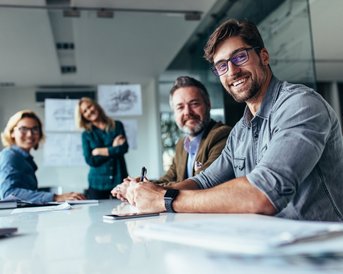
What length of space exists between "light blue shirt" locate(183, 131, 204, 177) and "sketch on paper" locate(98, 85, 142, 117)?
191cm

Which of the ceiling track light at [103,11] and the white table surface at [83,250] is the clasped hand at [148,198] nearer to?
the white table surface at [83,250]

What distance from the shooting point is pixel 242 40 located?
1.29m

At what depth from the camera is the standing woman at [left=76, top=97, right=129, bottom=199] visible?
2.76 m

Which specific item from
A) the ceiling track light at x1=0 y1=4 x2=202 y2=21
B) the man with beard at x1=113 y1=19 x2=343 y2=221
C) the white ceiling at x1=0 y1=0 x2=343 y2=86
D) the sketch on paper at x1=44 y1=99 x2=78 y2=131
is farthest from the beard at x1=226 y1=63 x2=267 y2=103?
the sketch on paper at x1=44 y1=99 x2=78 y2=131

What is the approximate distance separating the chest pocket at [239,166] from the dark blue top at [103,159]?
5.03ft

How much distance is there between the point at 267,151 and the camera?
36.6 inches

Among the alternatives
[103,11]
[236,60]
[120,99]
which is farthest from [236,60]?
[120,99]

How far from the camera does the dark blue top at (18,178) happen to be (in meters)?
1.87

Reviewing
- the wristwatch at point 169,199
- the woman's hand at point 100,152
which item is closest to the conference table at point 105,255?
the wristwatch at point 169,199

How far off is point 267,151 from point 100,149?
1961mm

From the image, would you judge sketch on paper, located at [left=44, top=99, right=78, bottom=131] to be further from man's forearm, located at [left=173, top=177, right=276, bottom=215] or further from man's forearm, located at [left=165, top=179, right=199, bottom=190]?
man's forearm, located at [left=173, top=177, right=276, bottom=215]

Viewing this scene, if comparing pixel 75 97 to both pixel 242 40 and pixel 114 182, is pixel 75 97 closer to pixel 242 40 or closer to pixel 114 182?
pixel 114 182

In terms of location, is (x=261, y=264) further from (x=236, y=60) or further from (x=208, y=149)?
(x=208, y=149)

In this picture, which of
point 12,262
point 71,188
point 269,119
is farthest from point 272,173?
point 71,188
